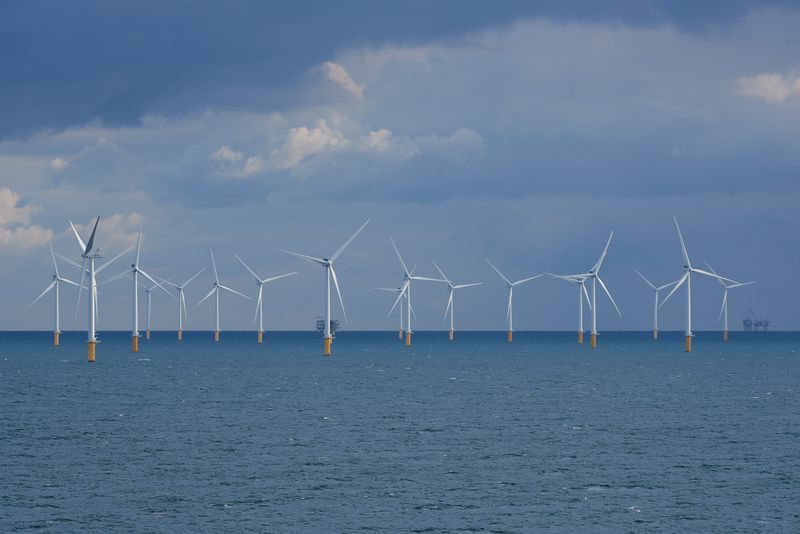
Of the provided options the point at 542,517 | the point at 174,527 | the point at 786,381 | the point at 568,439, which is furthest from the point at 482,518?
the point at 786,381

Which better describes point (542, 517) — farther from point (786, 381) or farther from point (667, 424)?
point (786, 381)

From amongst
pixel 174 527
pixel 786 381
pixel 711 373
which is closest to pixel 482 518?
pixel 174 527

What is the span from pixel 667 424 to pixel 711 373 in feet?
290

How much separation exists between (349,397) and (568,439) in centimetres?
4387

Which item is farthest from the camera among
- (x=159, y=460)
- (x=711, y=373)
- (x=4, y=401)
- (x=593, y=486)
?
(x=711, y=373)

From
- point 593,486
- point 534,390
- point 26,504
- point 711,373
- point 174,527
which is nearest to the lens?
point 174,527

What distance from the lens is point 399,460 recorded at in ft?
220

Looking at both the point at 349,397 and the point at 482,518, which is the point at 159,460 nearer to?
the point at 482,518

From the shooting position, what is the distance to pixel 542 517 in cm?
5038

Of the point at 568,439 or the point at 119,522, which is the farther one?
the point at 568,439

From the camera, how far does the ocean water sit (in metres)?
50.3

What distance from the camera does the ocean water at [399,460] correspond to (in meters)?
50.3

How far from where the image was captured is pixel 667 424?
290 ft

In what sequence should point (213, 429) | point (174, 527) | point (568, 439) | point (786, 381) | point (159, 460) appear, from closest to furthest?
point (174, 527)
point (159, 460)
point (568, 439)
point (213, 429)
point (786, 381)
